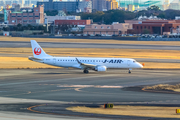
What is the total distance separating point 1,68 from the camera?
76000mm

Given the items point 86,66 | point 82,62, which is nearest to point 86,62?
point 82,62

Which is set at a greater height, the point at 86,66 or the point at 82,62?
the point at 82,62

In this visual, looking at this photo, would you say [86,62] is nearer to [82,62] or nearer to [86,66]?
[82,62]

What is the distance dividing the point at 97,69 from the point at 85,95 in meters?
23.3

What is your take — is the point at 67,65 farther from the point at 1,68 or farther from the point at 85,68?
the point at 1,68

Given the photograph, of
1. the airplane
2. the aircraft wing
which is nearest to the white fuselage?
the airplane

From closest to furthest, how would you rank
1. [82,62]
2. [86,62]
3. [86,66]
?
[86,66] < [82,62] < [86,62]

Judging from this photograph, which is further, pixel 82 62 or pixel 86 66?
pixel 82 62

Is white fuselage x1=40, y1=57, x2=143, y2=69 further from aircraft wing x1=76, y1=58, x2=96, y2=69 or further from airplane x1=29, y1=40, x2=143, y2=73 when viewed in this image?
aircraft wing x1=76, y1=58, x2=96, y2=69

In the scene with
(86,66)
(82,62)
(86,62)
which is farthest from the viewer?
(86,62)

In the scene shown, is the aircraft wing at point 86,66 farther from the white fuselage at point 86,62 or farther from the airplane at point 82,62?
the white fuselage at point 86,62

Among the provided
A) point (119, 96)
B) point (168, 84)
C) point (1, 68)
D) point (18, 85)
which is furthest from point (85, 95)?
point (1, 68)

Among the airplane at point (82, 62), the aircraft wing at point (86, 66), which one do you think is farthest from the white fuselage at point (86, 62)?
the aircraft wing at point (86, 66)

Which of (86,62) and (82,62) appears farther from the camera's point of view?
(86,62)
